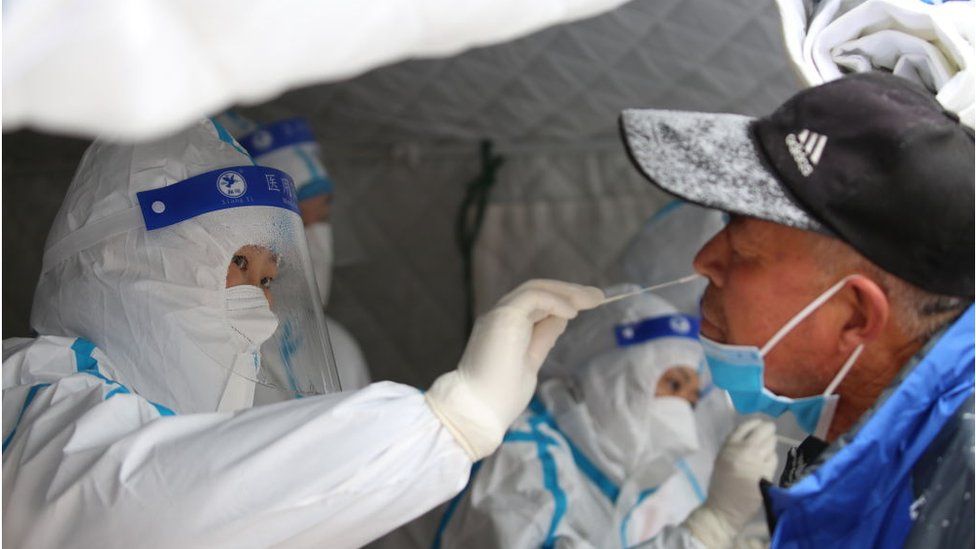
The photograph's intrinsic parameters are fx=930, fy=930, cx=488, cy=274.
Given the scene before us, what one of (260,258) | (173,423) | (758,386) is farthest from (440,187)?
(173,423)

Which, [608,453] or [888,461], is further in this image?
[608,453]

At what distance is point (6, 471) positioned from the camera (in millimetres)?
910

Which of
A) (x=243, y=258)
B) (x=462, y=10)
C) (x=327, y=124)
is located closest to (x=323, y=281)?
(x=327, y=124)

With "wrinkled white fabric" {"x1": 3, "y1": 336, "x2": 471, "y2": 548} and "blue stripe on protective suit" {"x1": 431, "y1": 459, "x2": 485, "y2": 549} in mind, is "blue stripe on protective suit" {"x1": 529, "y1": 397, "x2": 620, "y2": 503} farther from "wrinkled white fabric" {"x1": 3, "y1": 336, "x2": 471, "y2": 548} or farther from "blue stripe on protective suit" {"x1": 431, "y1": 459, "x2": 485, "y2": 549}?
"wrinkled white fabric" {"x1": 3, "y1": 336, "x2": 471, "y2": 548}

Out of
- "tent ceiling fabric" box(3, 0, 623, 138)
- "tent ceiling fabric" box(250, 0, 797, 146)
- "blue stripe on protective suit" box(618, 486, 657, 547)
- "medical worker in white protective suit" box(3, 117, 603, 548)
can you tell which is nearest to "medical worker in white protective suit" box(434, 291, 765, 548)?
"blue stripe on protective suit" box(618, 486, 657, 547)

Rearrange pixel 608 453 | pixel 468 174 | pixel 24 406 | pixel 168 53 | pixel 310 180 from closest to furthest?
pixel 168 53 → pixel 24 406 → pixel 608 453 → pixel 310 180 → pixel 468 174

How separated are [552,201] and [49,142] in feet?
3.42

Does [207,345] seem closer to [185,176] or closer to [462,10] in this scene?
[185,176]

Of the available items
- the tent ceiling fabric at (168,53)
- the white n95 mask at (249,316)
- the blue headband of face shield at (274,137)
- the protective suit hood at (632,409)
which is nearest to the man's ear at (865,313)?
the tent ceiling fabric at (168,53)

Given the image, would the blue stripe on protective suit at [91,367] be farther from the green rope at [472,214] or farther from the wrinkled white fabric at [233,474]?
the green rope at [472,214]

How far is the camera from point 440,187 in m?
2.03

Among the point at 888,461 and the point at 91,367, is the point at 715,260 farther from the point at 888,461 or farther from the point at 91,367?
the point at 91,367

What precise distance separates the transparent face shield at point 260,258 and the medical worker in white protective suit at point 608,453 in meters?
0.52

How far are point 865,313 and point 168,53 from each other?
0.73 m
